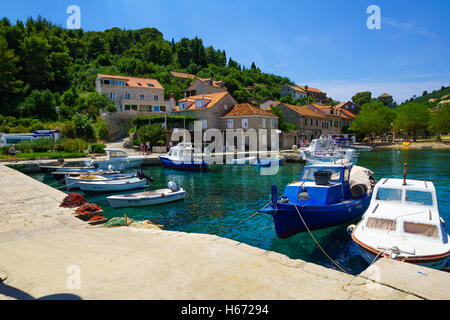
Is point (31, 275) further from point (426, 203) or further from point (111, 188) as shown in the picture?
point (111, 188)

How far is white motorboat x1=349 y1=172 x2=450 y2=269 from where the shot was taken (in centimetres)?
689

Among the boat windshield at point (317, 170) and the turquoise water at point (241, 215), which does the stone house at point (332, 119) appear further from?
the boat windshield at point (317, 170)

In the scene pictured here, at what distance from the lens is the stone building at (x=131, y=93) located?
53531 millimetres

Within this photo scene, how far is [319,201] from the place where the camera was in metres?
Answer: 11.0

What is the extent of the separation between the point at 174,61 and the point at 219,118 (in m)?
62.4

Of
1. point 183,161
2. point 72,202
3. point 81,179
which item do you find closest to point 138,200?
point 72,202

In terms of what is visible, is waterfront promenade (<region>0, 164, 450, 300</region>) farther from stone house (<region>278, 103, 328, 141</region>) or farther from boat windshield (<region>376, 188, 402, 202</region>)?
stone house (<region>278, 103, 328, 141</region>)

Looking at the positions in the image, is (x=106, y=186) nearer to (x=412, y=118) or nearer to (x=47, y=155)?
(x=47, y=155)

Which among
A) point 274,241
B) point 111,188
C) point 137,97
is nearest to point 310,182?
point 274,241

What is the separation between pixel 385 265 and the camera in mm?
4664

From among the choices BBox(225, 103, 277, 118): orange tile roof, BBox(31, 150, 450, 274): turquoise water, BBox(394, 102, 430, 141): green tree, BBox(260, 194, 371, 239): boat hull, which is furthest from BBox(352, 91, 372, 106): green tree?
Result: BBox(260, 194, 371, 239): boat hull

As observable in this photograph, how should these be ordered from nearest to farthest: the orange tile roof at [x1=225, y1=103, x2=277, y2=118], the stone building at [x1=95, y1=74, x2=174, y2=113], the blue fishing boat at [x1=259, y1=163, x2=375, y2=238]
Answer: the blue fishing boat at [x1=259, y1=163, x2=375, y2=238], the orange tile roof at [x1=225, y1=103, x2=277, y2=118], the stone building at [x1=95, y1=74, x2=174, y2=113]

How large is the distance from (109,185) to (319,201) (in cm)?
1465

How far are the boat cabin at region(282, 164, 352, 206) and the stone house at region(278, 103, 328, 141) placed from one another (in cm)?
5102
